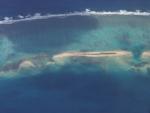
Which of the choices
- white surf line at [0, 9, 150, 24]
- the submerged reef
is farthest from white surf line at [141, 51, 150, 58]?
white surf line at [0, 9, 150, 24]

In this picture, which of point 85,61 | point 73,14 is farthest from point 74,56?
point 73,14

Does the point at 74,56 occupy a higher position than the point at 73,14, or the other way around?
the point at 73,14

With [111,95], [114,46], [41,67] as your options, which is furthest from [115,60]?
[41,67]

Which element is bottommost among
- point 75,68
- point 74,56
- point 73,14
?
point 75,68

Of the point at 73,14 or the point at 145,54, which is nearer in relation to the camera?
the point at 145,54

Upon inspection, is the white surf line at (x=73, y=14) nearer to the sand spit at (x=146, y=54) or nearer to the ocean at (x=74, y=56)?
the ocean at (x=74, y=56)

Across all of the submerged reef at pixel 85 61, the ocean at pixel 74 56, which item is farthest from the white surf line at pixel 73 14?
the submerged reef at pixel 85 61

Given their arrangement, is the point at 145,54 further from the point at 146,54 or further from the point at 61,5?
the point at 61,5

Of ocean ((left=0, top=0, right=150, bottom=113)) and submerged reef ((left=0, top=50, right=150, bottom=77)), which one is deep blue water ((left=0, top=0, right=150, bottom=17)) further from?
submerged reef ((left=0, top=50, right=150, bottom=77))

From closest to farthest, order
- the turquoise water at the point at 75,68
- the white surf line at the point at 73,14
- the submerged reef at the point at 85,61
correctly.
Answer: the turquoise water at the point at 75,68
the submerged reef at the point at 85,61
the white surf line at the point at 73,14
